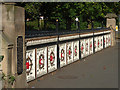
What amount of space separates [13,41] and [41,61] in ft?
11.7

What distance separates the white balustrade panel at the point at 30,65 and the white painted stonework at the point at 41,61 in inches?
23.4

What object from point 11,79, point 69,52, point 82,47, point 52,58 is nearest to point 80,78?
point 52,58

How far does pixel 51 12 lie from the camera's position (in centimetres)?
3328

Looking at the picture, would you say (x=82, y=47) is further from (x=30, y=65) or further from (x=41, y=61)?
(x=30, y=65)

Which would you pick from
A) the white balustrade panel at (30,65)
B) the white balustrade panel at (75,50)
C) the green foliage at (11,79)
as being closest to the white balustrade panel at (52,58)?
the white balustrade panel at (30,65)

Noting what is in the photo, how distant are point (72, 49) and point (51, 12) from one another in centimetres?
1621

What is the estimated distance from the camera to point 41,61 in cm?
1288

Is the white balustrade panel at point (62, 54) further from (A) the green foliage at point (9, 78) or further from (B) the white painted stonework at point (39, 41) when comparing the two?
(A) the green foliage at point (9, 78)

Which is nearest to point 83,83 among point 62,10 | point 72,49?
point 72,49

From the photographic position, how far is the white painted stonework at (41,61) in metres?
12.6

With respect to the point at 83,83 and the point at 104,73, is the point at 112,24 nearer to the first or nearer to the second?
the point at 104,73

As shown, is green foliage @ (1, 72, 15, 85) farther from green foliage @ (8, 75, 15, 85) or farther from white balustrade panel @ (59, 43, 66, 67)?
white balustrade panel @ (59, 43, 66, 67)

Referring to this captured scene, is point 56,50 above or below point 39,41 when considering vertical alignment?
below

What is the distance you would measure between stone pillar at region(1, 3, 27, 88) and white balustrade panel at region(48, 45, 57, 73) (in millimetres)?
3832
